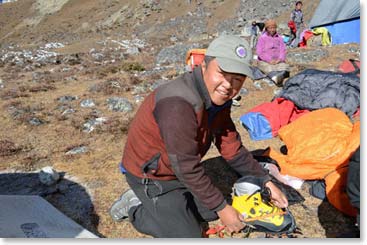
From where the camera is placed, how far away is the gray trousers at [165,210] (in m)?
→ 3.12

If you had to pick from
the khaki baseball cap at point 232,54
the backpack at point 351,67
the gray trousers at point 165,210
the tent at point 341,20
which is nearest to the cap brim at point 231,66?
the khaki baseball cap at point 232,54

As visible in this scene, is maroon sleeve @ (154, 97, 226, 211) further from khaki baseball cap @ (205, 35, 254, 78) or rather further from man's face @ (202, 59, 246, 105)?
khaki baseball cap @ (205, 35, 254, 78)

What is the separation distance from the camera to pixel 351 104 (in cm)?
551

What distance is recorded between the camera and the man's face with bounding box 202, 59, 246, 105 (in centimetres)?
263

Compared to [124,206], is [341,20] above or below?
above

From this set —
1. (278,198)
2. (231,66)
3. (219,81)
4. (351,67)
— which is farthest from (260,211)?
(351,67)

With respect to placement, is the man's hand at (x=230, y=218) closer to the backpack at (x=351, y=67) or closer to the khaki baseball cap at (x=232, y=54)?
the khaki baseball cap at (x=232, y=54)

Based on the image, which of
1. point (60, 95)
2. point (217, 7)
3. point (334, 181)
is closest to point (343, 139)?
point (334, 181)

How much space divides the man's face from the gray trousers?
3.05ft

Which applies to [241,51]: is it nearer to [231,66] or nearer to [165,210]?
[231,66]

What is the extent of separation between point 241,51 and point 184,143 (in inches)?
29.8

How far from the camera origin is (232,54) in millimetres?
2562

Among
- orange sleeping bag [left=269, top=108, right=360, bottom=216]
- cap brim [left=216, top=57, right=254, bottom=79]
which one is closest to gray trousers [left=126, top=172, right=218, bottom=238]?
cap brim [left=216, top=57, right=254, bottom=79]

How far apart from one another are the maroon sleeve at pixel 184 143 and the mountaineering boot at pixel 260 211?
1.70 feet
